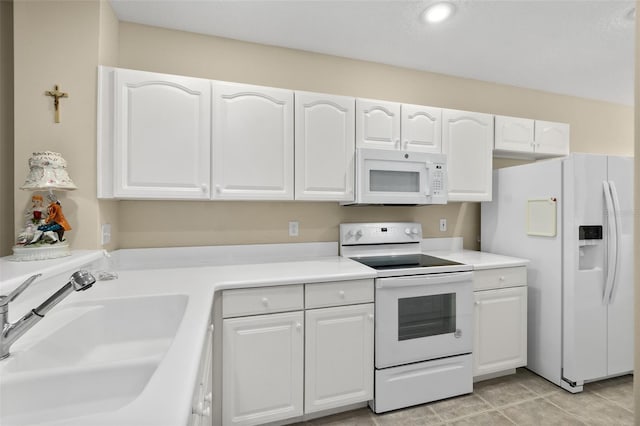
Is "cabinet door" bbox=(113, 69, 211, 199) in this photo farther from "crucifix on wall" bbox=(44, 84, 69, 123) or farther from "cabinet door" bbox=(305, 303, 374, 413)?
"cabinet door" bbox=(305, 303, 374, 413)

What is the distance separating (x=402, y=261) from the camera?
88.2 inches

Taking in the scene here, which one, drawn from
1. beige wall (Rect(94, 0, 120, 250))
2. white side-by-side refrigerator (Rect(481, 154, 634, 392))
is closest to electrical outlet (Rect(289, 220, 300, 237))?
beige wall (Rect(94, 0, 120, 250))

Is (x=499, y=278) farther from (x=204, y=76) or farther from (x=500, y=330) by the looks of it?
(x=204, y=76)

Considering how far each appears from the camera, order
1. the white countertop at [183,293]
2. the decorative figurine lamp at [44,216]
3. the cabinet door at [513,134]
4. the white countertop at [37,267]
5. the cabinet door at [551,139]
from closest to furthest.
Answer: the white countertop at [183,293] < the white countertop at [37,267] < the decorative figurine lamp at [44,216] < the cabinet door at [513,134] < the cabinet door at [551,139]

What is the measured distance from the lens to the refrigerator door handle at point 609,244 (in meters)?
2.15

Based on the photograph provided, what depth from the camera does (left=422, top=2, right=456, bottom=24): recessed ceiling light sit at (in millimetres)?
1864

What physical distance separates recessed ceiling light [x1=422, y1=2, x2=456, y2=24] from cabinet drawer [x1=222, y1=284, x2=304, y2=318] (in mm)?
1875

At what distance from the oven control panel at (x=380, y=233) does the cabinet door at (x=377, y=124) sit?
624mm

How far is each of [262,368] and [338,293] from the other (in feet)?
1.92

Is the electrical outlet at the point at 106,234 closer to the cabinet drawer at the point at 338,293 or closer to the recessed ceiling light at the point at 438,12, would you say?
the cabinet drawer at the point at 338,293

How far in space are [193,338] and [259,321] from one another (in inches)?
33.3

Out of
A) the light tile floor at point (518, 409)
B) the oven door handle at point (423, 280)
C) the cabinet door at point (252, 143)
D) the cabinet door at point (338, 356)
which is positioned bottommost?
the light tile floor at point (518, 409)

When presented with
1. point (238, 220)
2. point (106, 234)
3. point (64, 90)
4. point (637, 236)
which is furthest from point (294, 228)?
point (637, 236)

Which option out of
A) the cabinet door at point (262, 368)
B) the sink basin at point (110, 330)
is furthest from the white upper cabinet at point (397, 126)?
the sink basin at point (110, 330)
